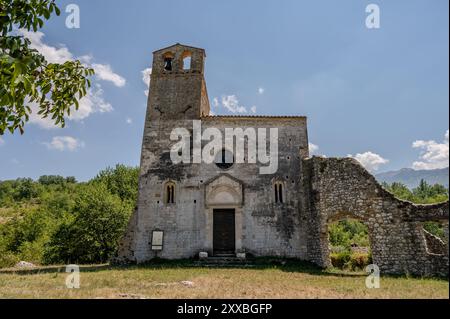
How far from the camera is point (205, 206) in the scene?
1645 cm

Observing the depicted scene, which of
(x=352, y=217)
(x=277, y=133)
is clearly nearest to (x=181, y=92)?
(x=277, y=133)

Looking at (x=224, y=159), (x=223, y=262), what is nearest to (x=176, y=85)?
(x=224, y=159)

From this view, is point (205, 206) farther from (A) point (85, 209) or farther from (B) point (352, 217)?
(A) point (85, 209)

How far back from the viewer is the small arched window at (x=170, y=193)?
16.8 meters

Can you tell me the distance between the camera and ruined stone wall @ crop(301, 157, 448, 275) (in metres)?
11.3

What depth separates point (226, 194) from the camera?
1664cm

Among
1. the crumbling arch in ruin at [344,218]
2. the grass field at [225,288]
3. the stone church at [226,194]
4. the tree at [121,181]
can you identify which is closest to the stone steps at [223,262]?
the stone church at [226,194]

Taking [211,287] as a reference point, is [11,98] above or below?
above

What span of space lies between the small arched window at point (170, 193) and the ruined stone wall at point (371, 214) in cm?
704

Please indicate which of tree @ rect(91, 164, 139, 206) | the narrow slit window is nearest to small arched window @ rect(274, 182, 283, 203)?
the narrow slit window

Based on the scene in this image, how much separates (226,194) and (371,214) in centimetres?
715
